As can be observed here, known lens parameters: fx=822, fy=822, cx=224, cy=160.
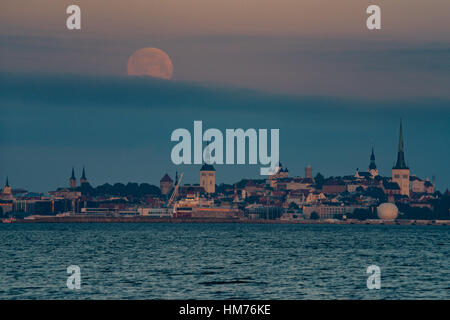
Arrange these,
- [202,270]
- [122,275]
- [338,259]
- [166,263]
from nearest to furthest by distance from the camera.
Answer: [122,275] < [202,270] < [166,263] < [338,259]

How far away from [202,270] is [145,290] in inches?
409

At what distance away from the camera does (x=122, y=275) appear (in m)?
39.8

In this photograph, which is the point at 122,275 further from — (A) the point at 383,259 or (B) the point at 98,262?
(A) the point at 383,259

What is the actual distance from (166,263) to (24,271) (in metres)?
9.15

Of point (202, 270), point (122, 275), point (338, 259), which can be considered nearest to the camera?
point (122, 275)

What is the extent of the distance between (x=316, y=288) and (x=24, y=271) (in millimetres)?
16150
